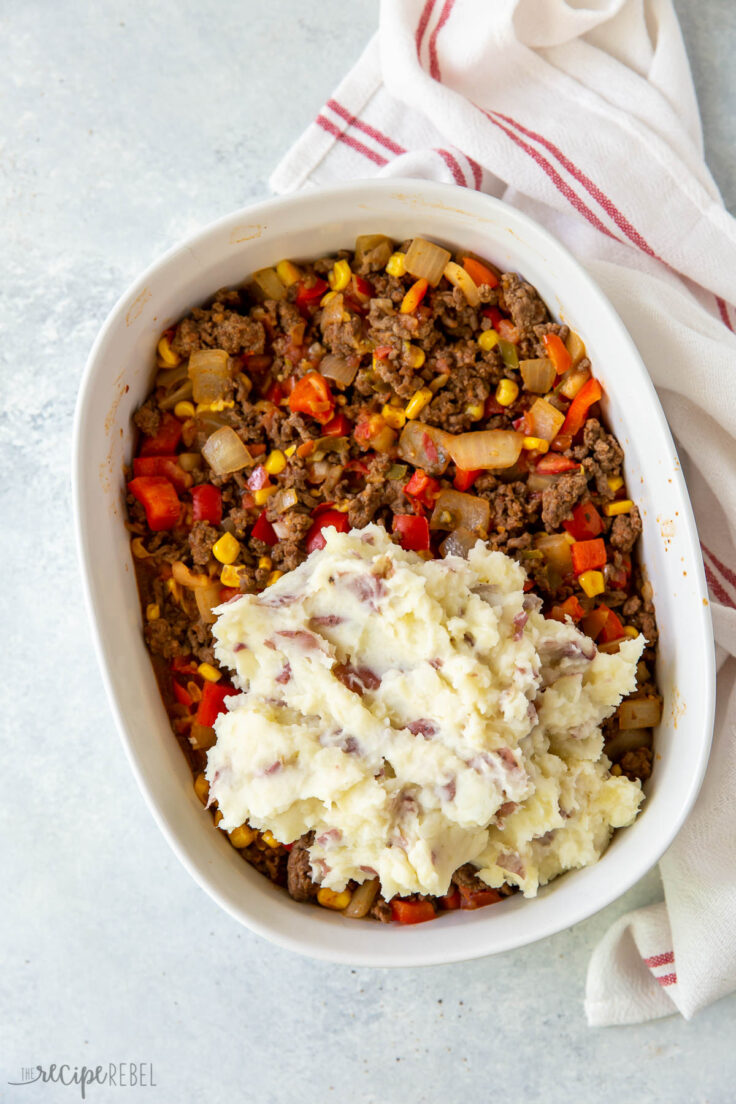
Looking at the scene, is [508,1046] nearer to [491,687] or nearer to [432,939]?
[432,939]

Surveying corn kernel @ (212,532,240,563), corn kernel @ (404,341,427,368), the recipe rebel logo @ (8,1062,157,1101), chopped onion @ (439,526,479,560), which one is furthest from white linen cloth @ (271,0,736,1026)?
the recipe rebel logo @ (8,1062,157,1101)

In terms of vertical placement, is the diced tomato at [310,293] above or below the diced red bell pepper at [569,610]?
above

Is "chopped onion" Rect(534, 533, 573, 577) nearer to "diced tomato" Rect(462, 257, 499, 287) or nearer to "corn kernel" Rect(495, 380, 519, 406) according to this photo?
"corn kernel" Rect(495, 380, 519, 406)

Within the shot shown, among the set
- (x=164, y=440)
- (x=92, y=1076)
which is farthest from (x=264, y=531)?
(x=92, y=1076)

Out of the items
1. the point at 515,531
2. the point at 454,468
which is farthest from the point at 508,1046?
the point at 454,468

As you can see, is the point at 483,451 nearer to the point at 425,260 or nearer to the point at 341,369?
the point at 341,369

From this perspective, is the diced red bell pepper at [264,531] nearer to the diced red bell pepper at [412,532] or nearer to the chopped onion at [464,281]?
the diced red bell pepper at [412,532]

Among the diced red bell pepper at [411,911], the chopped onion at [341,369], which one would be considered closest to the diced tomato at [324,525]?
the chopped onion at [341,369]
